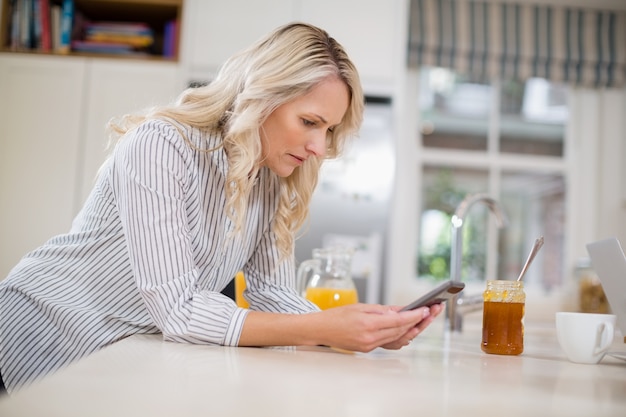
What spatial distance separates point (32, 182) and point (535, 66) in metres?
2.95

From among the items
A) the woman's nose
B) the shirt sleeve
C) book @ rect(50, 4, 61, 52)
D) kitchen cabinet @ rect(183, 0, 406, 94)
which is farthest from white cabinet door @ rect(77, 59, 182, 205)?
the shirt sleeve

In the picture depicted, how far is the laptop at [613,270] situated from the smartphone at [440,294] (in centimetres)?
36

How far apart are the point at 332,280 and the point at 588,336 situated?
2.00 ft

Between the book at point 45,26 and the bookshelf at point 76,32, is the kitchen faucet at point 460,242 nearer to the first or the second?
the bookshelf at point 76,32

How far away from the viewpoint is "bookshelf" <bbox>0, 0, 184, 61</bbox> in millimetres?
3598

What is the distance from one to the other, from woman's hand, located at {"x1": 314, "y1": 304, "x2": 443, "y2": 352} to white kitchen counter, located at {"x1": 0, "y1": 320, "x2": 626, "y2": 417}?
0.03 m

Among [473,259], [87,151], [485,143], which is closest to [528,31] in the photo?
[485,143]

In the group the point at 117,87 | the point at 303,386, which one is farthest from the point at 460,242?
the point at 117,87

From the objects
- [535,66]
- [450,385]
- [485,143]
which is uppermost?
[535,66]

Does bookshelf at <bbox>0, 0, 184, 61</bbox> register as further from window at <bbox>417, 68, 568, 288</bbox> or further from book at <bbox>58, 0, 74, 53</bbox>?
window at <bbox>417, 68, 568, 288</bbox>

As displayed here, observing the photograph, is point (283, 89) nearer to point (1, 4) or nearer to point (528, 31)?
point (1, 4)

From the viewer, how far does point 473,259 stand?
4352 millimetres

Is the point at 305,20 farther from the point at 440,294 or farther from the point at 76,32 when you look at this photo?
the point at 440,294

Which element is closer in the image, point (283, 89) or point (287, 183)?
point (283, 89)
